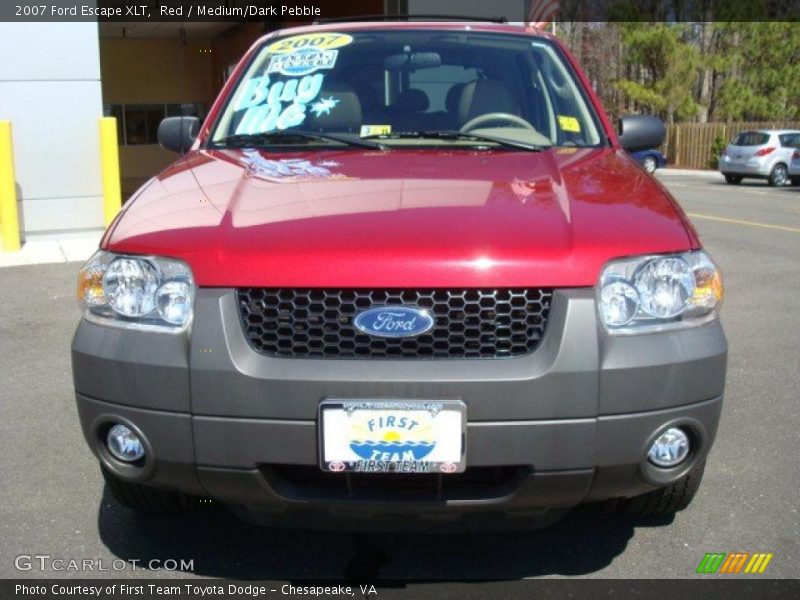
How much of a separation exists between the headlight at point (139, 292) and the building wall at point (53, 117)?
895 cm

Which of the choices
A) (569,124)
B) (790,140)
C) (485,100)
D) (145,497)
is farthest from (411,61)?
(790,140)

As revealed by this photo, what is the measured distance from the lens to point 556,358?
7.83ft

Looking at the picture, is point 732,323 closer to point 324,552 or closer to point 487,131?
point 487,131

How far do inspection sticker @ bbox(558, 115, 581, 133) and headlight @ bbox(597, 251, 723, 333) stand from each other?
1.20 metres

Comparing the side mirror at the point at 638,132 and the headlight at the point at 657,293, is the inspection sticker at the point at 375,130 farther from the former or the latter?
the headlight at the point at 657,293

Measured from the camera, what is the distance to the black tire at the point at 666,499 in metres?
2.97

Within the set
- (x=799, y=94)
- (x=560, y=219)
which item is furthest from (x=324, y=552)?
(x=799, y=94)

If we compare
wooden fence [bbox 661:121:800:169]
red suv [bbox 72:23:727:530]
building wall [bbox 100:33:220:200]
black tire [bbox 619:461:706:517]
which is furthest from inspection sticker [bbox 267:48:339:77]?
wooden fence [bbox 661:121:800:169]

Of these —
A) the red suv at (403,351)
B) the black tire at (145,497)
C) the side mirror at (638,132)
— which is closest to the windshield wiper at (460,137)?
the red suv at (403,351)

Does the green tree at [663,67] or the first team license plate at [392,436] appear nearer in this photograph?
the first team license plate at [392,436]

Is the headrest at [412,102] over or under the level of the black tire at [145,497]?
over

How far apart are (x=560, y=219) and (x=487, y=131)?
1220 mm

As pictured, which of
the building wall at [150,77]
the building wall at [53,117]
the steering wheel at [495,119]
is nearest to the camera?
the steering wheel at [495,119]

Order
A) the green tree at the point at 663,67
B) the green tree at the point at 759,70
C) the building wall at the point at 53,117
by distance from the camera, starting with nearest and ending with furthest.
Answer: the building wall at the point at 53,117 → the green tree at the point at 663,67 → the green tree at the point at 759,70
